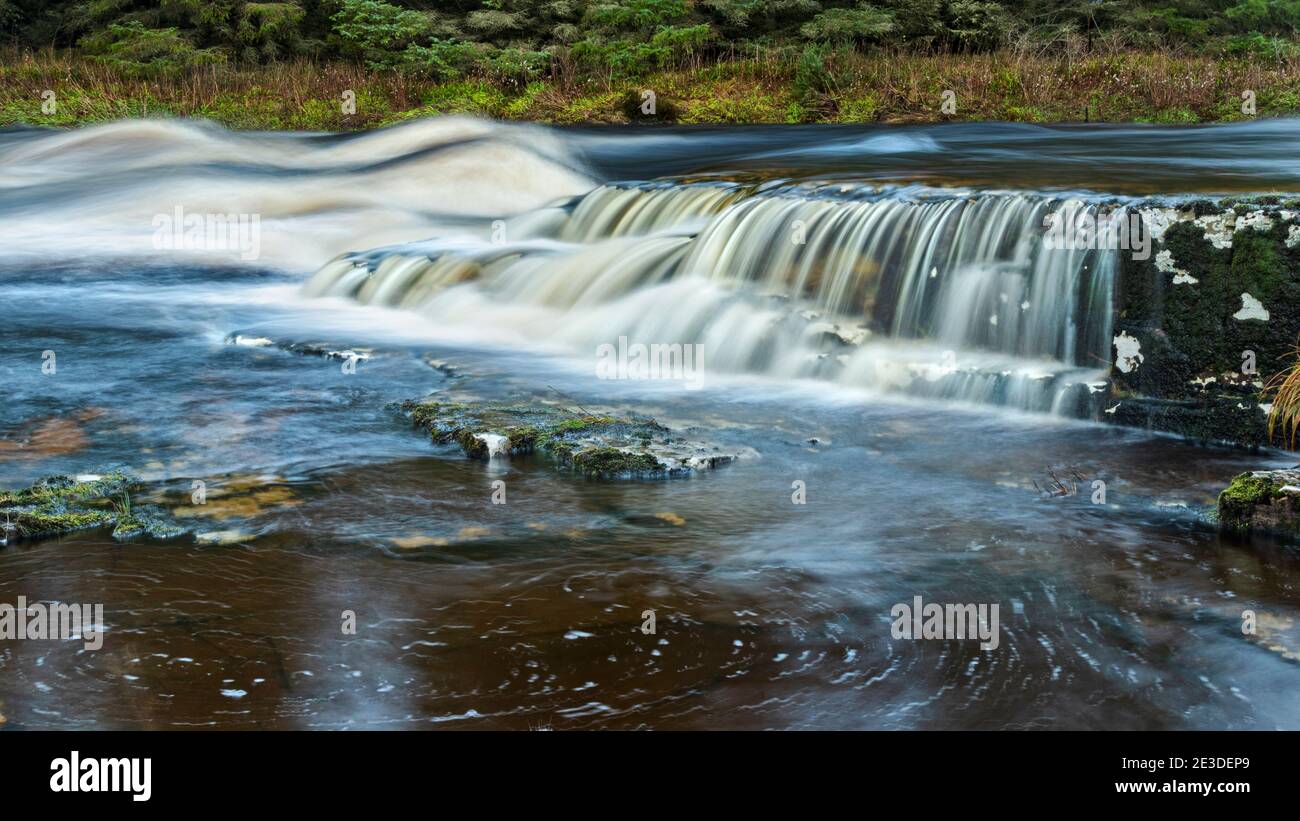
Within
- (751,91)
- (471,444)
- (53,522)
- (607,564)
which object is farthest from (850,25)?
(53,522)

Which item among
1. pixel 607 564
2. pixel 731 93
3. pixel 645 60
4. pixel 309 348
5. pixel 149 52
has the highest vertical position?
pixel 149 52

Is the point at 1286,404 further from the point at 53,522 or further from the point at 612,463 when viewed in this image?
the point at 53,522

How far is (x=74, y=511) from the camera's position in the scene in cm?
497

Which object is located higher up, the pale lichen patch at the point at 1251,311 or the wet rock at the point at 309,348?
the pale lichen patch at the point at 1251,311

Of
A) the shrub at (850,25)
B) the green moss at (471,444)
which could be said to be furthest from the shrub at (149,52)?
the green moss at (471,444)

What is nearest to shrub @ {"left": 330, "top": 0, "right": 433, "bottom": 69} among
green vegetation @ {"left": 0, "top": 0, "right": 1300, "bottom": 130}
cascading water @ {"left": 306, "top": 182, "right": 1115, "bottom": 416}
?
green vegetation @ {"left": 0, "top": 0, "right": 1300, "bottom": 130}

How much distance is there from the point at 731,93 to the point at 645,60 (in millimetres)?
3216

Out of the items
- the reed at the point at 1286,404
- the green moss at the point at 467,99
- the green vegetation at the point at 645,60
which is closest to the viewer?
the reed at the point at 1286,404

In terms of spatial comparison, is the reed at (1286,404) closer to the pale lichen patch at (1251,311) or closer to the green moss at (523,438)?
the pale lichen patch at (1251,311)

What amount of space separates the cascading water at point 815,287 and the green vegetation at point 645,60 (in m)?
8.77

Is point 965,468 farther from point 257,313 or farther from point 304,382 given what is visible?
point 257,313

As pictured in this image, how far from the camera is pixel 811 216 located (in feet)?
30.3

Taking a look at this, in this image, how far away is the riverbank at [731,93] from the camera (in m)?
17.5
